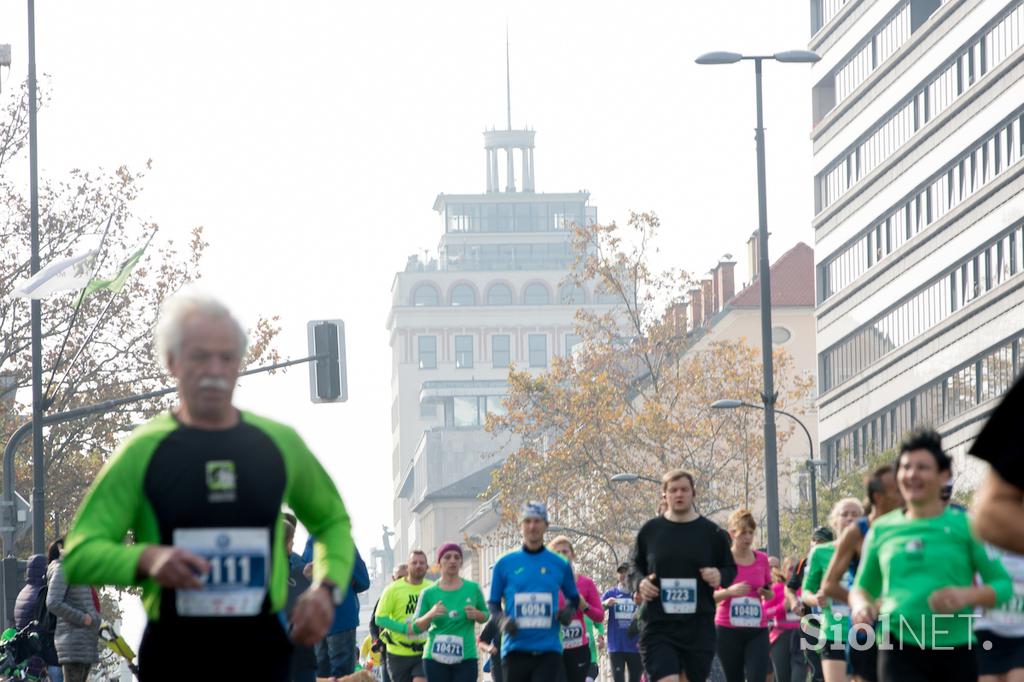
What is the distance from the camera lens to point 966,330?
68000 mm

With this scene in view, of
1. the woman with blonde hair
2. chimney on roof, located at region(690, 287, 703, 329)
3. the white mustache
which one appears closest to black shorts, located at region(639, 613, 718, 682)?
the woman with blonde hair

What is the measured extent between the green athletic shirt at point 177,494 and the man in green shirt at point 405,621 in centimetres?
1434

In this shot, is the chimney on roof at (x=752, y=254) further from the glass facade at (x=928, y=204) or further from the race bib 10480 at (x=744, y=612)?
the race bib 10480 at (x=744, y=612)

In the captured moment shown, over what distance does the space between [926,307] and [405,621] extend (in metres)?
54.0

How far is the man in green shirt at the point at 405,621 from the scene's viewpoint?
69.0 feet

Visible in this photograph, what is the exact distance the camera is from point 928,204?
73188mm

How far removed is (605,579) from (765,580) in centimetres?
4565

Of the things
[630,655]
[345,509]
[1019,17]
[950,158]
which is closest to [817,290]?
[950,158]

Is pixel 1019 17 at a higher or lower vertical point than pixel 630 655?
higher

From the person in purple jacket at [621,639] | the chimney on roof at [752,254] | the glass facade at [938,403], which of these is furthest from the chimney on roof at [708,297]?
the person in purple jacket at [621,639]

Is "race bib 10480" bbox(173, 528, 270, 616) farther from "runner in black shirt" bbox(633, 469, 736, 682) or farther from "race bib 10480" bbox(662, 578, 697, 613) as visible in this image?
"race bib 10480" bbox(662, 578, 697, 613)

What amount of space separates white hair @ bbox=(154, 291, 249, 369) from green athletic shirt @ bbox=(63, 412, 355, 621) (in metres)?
0.21

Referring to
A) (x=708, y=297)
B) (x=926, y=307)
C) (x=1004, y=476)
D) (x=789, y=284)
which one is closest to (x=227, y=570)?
(x=1004, y=476)

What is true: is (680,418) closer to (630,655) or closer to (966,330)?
(966,330)
